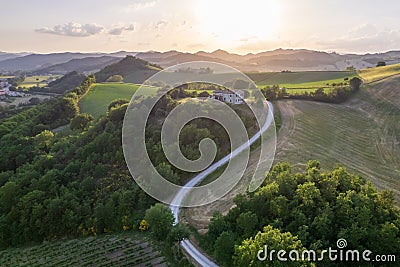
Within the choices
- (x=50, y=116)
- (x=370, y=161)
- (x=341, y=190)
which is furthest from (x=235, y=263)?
(x=50, y=116)

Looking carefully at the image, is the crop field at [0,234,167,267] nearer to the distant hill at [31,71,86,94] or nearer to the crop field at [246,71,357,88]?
the crop field at [246,71,357,88]

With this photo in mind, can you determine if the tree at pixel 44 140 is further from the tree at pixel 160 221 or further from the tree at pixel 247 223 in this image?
the tree at pixel 247 223

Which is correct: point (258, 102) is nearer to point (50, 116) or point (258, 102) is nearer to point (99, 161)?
point (99, 161)

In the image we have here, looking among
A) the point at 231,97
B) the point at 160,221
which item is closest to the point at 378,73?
the point at 231,97

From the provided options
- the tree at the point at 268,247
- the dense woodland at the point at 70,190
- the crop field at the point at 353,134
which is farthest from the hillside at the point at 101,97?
the tree at the point at 268,247

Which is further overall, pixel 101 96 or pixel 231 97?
pixel 101 96

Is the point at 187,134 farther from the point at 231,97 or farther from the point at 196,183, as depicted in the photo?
the point at 231,97
